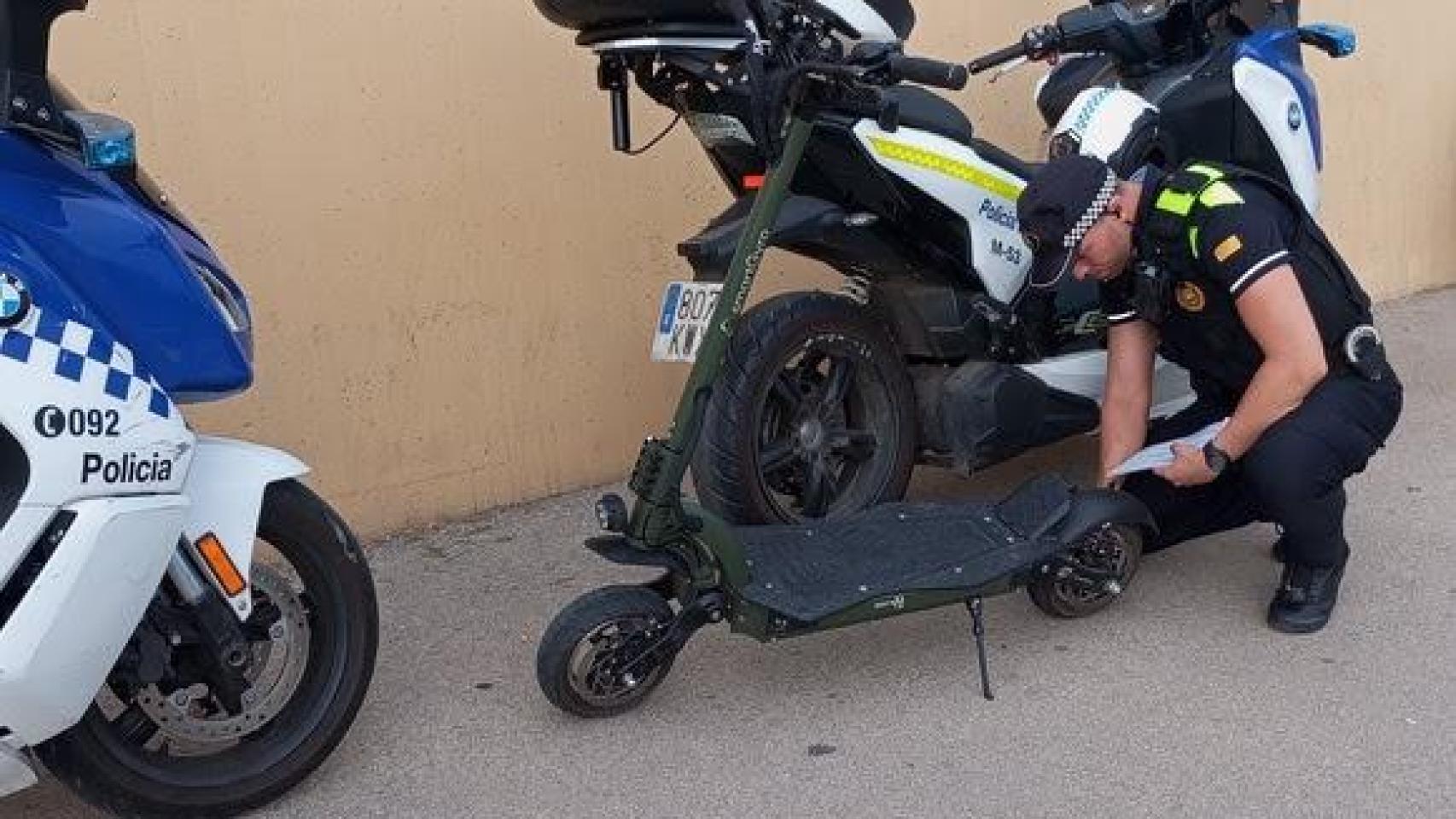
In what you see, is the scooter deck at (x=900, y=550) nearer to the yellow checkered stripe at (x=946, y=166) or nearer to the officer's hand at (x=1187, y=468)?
the officer's hand at (x=1187, y=468)

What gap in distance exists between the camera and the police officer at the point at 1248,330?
10.5 ft

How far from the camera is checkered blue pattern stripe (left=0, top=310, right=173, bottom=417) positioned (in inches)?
91.1

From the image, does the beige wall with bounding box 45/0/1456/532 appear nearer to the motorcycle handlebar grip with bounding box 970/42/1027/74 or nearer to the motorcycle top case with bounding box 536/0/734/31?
the motorcycle top case with bounding box 536/0/734/31

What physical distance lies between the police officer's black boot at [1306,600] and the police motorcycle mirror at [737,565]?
51cm

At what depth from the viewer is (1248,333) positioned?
10.9ft

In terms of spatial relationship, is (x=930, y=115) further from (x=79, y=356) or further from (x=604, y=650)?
(x=79, y=356)

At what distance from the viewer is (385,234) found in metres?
3.94

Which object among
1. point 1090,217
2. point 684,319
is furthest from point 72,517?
point 1090,217

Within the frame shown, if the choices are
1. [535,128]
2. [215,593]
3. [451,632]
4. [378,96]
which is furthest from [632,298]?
[215,593]

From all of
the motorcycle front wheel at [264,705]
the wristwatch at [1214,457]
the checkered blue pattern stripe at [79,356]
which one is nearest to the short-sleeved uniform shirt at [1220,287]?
the wristwatch at [1214,457]

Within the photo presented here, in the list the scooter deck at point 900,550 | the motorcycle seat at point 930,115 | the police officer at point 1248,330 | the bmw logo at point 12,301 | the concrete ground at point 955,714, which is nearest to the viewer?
the bmw logo at point 12,301

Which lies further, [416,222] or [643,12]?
[416,222]

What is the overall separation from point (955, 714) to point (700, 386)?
31.9 inches

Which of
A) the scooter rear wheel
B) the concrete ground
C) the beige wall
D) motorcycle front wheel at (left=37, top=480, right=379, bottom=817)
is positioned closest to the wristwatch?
the scooter rear wheel
